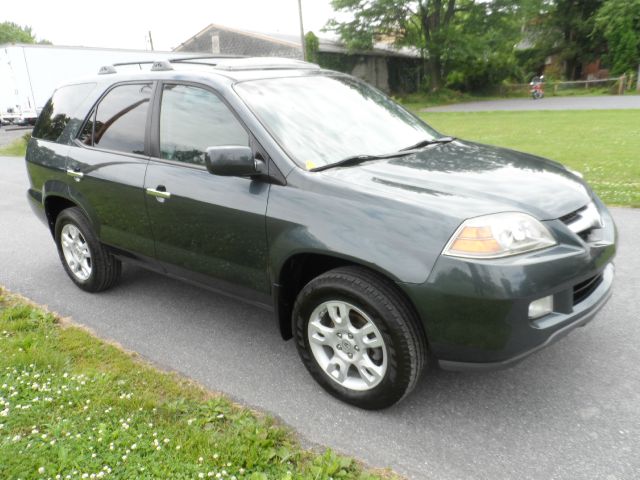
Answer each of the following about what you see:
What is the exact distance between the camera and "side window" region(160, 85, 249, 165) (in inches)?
129

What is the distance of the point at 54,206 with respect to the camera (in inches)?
189

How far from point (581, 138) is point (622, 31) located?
24855mm

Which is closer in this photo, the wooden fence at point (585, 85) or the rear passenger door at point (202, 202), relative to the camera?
the rear passenger door at point (202, 202)

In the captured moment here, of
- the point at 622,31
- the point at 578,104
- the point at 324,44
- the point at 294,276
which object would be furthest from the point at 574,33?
the point at 294,276

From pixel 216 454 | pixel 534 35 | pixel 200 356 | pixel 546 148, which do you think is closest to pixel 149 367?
pixel 200 356

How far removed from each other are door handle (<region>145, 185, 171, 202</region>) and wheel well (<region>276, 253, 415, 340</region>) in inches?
41.1

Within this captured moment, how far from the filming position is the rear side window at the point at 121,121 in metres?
3.83

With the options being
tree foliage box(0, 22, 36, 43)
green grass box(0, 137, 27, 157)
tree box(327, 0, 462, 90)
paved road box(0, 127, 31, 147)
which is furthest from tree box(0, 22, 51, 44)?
green grass box(0, 137, 27, 157)

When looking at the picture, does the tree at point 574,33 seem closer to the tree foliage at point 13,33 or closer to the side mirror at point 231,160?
the side mirror at point 231,160

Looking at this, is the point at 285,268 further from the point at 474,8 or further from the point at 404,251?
the point at 474,8

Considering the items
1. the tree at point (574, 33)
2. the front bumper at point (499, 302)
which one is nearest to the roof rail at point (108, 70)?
the front bumper at point (499, 302)

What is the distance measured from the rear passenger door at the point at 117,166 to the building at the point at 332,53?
3142cm

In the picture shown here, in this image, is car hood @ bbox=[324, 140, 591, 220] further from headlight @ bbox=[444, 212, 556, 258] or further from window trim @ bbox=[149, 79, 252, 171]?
window trim @ bbox=[149, 79, 252, 171]

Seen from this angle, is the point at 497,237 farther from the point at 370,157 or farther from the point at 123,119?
the point at 123,119
